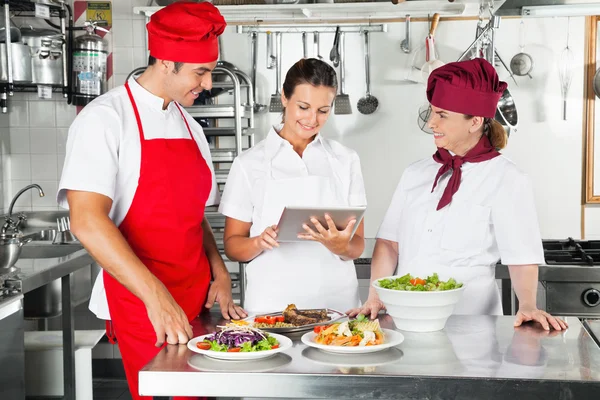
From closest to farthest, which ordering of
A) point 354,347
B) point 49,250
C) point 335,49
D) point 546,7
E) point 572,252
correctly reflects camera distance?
point 354,347 → point 546,7 → point 572,252 → point 49,250 → point 335,49

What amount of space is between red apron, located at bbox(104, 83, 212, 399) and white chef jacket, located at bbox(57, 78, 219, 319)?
2cm

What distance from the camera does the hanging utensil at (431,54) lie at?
4.69 metres

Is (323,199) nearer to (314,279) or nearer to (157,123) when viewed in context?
(314,279)

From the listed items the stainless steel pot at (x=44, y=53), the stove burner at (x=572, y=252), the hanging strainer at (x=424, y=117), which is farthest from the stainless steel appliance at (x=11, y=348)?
the hanging strainer at (x=424, y=117)

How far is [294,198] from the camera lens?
2.68m

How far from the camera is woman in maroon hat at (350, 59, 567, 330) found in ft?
8.12

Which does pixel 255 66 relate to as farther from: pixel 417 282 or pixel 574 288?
pixel 417 282

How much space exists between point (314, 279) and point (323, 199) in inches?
11.6

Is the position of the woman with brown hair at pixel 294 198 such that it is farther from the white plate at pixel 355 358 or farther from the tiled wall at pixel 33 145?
the tiled wall at pixel 33 145

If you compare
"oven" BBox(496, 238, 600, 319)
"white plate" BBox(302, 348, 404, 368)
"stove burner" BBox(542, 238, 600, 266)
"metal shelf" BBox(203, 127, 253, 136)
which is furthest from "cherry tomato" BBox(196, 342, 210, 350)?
"metal shelf" BBox(203, 127, 253, 136)

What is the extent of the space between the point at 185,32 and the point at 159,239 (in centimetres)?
64

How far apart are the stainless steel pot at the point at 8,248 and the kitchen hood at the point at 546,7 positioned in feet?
7.81

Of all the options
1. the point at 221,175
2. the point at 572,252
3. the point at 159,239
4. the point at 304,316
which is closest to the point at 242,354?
the point at 304,316

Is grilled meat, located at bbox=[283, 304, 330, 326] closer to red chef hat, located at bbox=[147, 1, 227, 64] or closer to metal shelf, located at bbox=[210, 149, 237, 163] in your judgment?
red chef hat, located at bbox=[147, 1, 227, 64]
